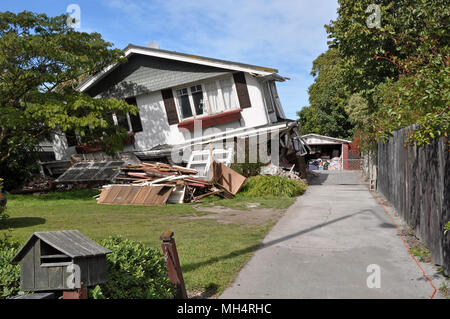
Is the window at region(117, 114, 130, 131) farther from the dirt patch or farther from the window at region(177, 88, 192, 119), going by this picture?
the dirt patch

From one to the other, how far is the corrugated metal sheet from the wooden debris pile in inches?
103

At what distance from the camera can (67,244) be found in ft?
11.9

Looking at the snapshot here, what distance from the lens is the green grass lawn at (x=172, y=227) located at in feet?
22.1

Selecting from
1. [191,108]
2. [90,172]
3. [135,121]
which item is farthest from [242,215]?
[135,121]

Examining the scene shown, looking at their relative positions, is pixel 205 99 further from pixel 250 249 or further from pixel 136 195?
pixel 250 249

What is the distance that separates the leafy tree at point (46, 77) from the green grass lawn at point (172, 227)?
3267 millimetres

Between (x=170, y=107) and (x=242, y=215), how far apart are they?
435 inches

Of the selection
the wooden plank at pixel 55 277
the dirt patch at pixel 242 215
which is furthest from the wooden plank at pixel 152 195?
the wooden plank at pixel 55 277

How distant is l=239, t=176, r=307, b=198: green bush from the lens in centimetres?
1697

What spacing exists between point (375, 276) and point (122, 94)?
752 inches

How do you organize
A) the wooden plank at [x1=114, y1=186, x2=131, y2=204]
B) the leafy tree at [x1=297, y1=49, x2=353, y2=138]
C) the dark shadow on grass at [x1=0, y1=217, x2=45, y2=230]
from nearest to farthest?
the dark shadow on grass at [x1=0, y1=217, x2=45, y2=230], the wooden plank at [x1=114, y1=186, x2=131, y2=204], the leafy tree at [x1=297, y1=49, x2=353, y2=138]

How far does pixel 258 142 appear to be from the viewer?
20.0 metres

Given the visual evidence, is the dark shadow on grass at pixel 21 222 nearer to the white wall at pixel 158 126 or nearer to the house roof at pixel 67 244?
the house roof at pixel 67 244

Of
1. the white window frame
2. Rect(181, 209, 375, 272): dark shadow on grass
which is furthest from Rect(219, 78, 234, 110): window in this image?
Rect(181, 209, 375, 272): dark shadow on grass
